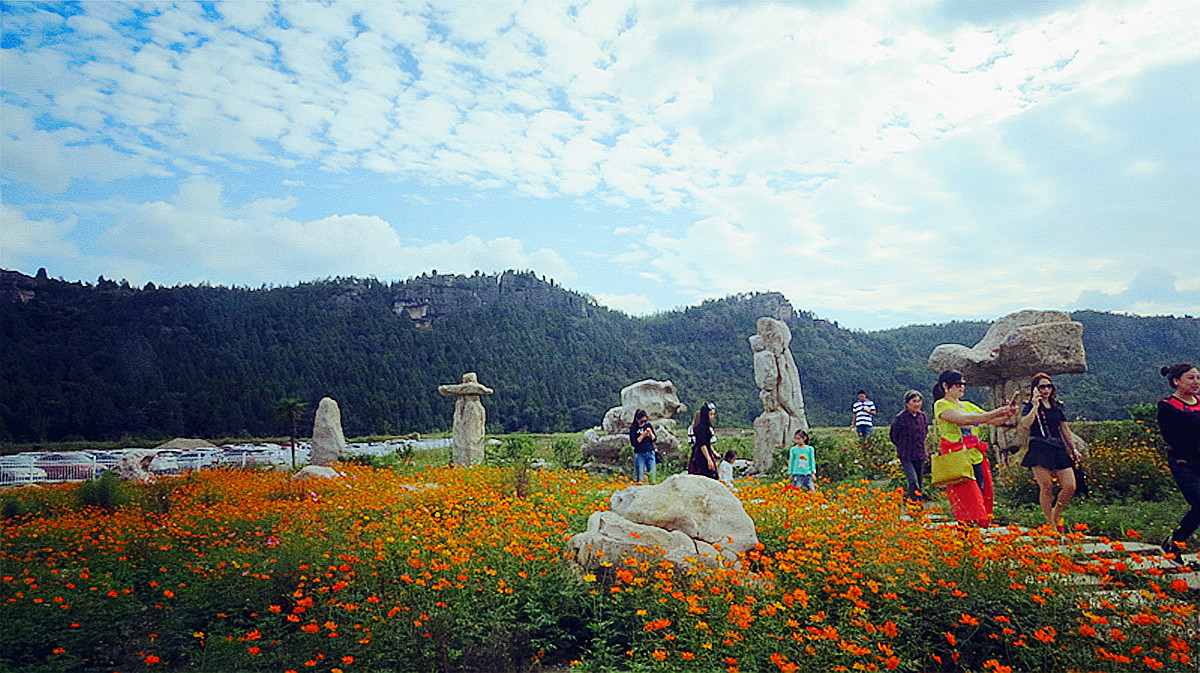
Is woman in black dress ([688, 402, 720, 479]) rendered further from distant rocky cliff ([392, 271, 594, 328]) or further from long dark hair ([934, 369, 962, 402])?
distant rocky cliff ([392, 271, 594, 328])

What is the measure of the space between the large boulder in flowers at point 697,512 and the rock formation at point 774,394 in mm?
9176

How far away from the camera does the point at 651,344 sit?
5881cm

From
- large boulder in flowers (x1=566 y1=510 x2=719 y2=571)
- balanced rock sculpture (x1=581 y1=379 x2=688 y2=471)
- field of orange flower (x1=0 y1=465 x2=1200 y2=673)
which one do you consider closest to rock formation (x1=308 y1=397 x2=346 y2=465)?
balanced rock sculpture (x1=581 y1=379 x2=688 y2=471)

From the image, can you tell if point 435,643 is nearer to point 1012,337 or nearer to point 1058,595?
point 1058,595

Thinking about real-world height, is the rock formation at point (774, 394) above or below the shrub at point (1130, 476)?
above

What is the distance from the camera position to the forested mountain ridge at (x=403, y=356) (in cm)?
3394

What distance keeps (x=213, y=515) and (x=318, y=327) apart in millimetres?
48334

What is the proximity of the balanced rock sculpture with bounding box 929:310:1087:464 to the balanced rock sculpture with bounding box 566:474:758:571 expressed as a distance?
24.4ft

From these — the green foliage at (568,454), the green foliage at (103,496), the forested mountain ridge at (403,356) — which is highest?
the forested mountain ridge at (403,356)

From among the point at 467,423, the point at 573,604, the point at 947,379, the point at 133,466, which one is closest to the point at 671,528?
the point at 573,604

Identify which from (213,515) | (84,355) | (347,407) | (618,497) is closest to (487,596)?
(618,497)

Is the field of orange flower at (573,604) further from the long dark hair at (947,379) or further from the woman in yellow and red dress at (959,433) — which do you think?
the long dark hair at (947,379)

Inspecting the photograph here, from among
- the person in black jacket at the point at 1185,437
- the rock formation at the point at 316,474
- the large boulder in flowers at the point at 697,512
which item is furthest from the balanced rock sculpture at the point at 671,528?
the rock formation at the point at 316,474

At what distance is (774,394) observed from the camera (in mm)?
15352
